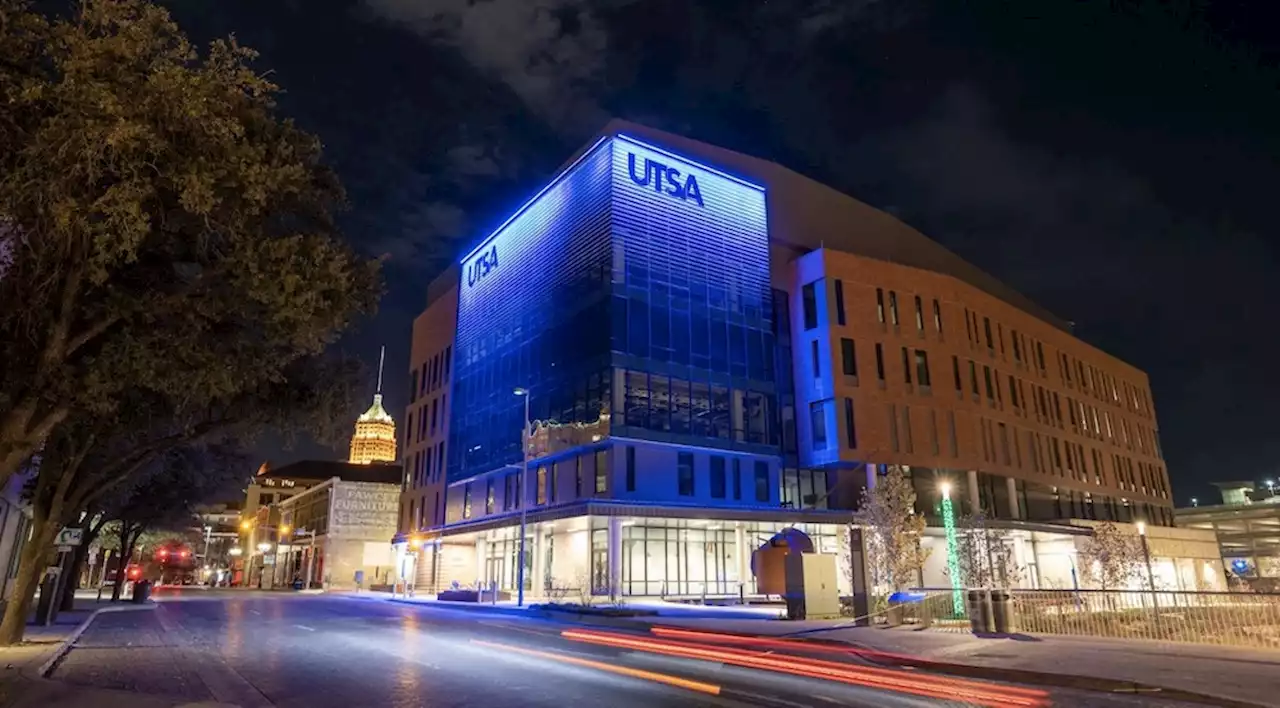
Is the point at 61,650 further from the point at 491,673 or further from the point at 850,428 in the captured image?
the point at 850,428

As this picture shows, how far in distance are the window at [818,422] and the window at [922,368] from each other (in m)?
8.58

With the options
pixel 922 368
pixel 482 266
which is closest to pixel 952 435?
pixel 922 368

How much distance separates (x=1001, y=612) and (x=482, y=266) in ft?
171

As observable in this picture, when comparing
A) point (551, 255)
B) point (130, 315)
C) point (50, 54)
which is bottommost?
point (130, 315)

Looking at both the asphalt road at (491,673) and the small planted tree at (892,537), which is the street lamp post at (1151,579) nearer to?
the small planted tree at (892,537)

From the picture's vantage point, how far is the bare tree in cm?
4725

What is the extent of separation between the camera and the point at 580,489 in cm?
4788

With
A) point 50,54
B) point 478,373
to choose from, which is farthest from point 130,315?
point 478,373

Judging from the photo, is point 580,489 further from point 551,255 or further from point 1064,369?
point 1064,369

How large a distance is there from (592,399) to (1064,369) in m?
53.0

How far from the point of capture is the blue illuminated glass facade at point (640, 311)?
47.2 metres

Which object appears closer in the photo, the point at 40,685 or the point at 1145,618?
the point at 40,685

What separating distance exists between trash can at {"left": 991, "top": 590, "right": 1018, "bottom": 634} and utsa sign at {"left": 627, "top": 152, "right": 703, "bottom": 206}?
118ft

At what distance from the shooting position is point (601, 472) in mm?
46188
